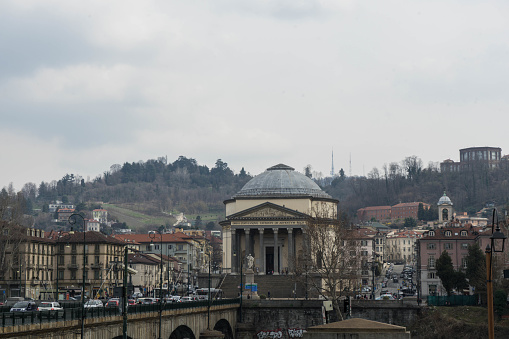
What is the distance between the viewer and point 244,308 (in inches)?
3713

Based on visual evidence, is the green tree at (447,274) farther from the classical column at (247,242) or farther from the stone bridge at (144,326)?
the classical column at (247,242)

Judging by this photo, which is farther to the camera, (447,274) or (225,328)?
(447,274)

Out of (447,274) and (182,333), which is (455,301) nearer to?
(447,274)

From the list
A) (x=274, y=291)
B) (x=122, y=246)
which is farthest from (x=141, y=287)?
(x=274, y=291)

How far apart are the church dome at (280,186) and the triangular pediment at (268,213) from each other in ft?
15.4

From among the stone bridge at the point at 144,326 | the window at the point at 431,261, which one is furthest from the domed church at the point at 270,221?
the stone bridge at the point at 144,326

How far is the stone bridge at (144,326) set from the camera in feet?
131

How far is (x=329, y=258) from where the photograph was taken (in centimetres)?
10781

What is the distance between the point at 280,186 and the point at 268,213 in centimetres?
891

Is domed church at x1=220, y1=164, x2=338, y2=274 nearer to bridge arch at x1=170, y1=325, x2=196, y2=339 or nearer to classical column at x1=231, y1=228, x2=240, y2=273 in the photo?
classical column at x1=231, y1=228, x2=240, y2=273

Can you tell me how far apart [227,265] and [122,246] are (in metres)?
15.8

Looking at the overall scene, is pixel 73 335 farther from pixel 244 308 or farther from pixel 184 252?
pixel 184 252

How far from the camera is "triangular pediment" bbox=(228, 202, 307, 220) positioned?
405 feet

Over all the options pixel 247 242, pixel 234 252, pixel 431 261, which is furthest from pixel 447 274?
pixel 234 252
